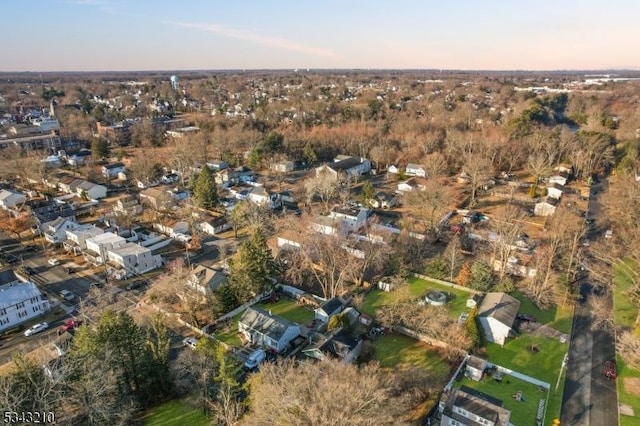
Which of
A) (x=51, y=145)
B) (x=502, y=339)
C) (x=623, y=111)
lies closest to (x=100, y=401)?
(x=502, y=339)

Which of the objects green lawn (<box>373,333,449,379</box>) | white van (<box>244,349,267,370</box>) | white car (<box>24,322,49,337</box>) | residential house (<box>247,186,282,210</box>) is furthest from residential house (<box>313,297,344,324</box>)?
residential house (<box>247,186,282,210</box>)

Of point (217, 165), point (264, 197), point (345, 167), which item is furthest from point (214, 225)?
point (345, 167)

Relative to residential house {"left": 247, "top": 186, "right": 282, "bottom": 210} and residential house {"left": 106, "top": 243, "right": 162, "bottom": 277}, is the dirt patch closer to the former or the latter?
residential house {"left": 106, "top": 243, "right": 162, "bottom": 277}

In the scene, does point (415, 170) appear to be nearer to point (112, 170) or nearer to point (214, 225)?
point (214, 225)

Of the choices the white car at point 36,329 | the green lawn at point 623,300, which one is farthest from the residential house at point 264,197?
the green lawn at point 623,300

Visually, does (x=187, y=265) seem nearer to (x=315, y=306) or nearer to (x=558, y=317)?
(x=315, y=306)
